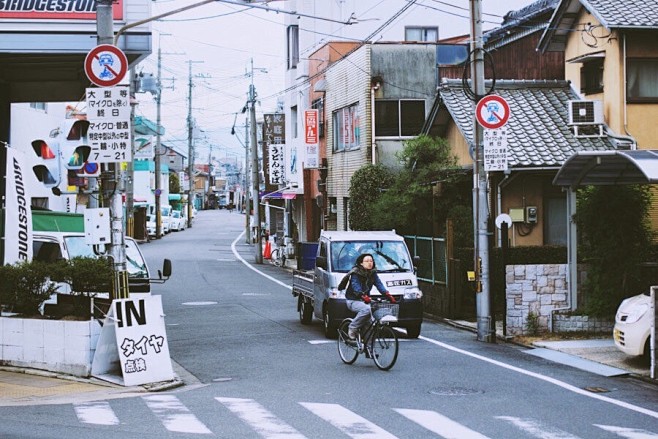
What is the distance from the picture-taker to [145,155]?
71562mm

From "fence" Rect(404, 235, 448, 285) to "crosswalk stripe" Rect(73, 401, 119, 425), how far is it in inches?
494

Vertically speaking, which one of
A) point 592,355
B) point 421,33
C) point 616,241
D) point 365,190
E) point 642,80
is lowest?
point 592,355

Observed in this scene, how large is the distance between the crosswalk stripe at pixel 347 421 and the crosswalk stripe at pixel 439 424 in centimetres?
54

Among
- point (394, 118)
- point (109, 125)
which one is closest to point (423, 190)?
point (394, 118)

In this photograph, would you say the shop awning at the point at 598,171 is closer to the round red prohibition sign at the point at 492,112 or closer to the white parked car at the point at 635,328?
the round red prohibition sign at the point at 492,112

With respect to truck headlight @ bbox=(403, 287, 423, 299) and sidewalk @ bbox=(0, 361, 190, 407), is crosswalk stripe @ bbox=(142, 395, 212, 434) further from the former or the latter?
truck headlight @ bbox=(403, 287, 423, 299)

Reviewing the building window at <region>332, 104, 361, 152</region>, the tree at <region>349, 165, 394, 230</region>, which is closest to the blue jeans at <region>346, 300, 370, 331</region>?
the tree at <region>349, 165, 394, 230</region>

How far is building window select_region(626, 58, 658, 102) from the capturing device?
2494cm

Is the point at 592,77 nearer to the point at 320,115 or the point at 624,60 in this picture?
the point at 624,60

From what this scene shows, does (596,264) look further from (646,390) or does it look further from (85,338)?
(85,338)

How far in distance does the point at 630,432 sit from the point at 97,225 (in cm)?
834

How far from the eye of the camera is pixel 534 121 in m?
26.8

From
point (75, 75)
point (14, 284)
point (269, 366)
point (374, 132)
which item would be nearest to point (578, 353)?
point (269, 366)

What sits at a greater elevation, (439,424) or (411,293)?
(411,293)
